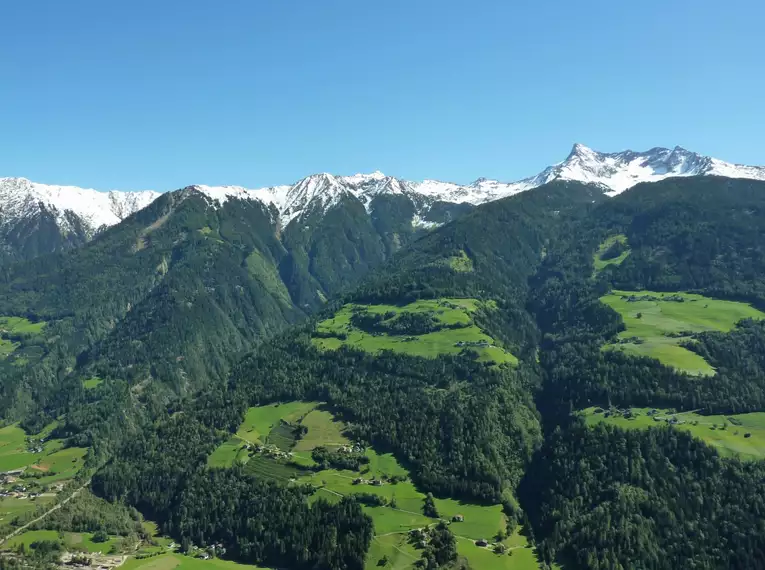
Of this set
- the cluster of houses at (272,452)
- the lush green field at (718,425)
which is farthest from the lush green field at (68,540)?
the lush green field at (718,425)

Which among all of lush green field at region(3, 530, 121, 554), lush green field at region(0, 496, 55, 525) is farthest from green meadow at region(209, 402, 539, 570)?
lush green field at region(0, 496, 55, 525)

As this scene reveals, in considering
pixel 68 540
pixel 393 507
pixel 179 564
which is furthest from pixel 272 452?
pixel 68 540

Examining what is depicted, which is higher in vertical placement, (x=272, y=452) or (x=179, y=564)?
(x=272, y=452)

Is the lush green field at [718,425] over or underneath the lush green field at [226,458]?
over

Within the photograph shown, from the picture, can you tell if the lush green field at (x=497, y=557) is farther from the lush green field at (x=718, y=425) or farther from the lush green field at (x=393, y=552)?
the lush green field at (x=718, y=425)

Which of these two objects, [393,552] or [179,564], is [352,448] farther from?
[179,564]

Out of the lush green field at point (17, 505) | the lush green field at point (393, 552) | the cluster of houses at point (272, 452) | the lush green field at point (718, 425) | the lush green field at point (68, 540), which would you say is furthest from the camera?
the cluster of houses at point (272, 452)

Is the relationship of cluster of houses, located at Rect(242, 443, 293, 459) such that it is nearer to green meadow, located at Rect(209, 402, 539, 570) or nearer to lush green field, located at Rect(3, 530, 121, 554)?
green meadow, located at Rect(209, 402, 539, 570)
